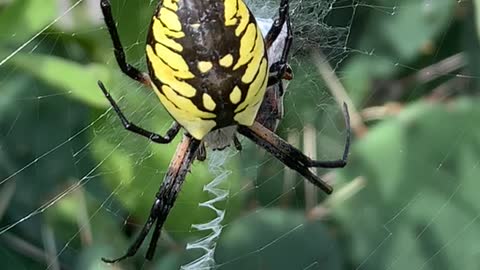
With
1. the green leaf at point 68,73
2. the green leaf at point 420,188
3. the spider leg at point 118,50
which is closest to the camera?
the spider leg at point 118,50

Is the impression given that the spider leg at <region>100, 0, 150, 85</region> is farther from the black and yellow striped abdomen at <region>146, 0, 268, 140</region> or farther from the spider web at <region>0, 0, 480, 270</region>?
the spider web at <region>0, 0, 480, 270</region>

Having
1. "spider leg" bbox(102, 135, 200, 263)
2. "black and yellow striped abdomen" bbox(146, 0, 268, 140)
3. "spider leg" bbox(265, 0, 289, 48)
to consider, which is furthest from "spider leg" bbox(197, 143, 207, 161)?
"black and yellow striped abdomen" bbox(146, 0, 268, 140)

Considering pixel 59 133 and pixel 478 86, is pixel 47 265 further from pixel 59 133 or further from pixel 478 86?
pixel 478 86

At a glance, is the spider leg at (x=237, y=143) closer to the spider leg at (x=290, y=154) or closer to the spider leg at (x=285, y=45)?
the spider leg at (x=290, y=154)

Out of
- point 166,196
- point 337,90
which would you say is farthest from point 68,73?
point 337,90

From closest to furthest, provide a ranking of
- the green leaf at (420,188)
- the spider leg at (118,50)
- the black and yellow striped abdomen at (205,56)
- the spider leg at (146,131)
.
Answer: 1. the black and yellow striped abdomen at (205,56)
2. the spider leg at (118,50)
3. the spider leg at (146,131)
4. the green leaf at (420,188)

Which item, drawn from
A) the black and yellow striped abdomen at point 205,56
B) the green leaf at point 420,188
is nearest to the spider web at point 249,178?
the green leaf at point 420,188
